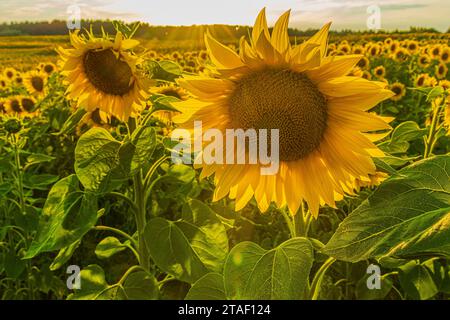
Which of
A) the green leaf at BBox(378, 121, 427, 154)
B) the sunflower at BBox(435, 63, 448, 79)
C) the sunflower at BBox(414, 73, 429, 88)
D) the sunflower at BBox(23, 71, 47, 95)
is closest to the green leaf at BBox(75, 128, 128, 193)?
the green leaf at BBox(378, 121, 427, 154)

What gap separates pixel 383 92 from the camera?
69cm

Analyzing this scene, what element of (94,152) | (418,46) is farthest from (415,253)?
(418,46)

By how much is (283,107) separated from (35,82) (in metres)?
2.69

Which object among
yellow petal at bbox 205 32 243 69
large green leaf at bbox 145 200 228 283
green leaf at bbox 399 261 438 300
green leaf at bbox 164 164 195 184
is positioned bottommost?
green leaf at bbox 399 261 438 300

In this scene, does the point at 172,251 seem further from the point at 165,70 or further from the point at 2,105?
the point at 2,105

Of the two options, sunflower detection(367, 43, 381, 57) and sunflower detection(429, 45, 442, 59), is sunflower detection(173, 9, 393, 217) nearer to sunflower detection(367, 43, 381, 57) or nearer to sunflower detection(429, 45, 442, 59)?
sunflower detection(429, 45, 442, 59)

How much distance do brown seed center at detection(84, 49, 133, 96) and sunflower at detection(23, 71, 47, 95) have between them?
2.03 meters

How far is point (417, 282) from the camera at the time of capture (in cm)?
114

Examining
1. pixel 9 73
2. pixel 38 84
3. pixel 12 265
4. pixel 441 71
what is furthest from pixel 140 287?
pixel 441 71

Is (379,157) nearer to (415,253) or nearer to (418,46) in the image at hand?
(415,253)

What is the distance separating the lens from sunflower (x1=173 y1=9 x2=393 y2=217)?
702mm

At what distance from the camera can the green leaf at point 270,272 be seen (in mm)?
719
